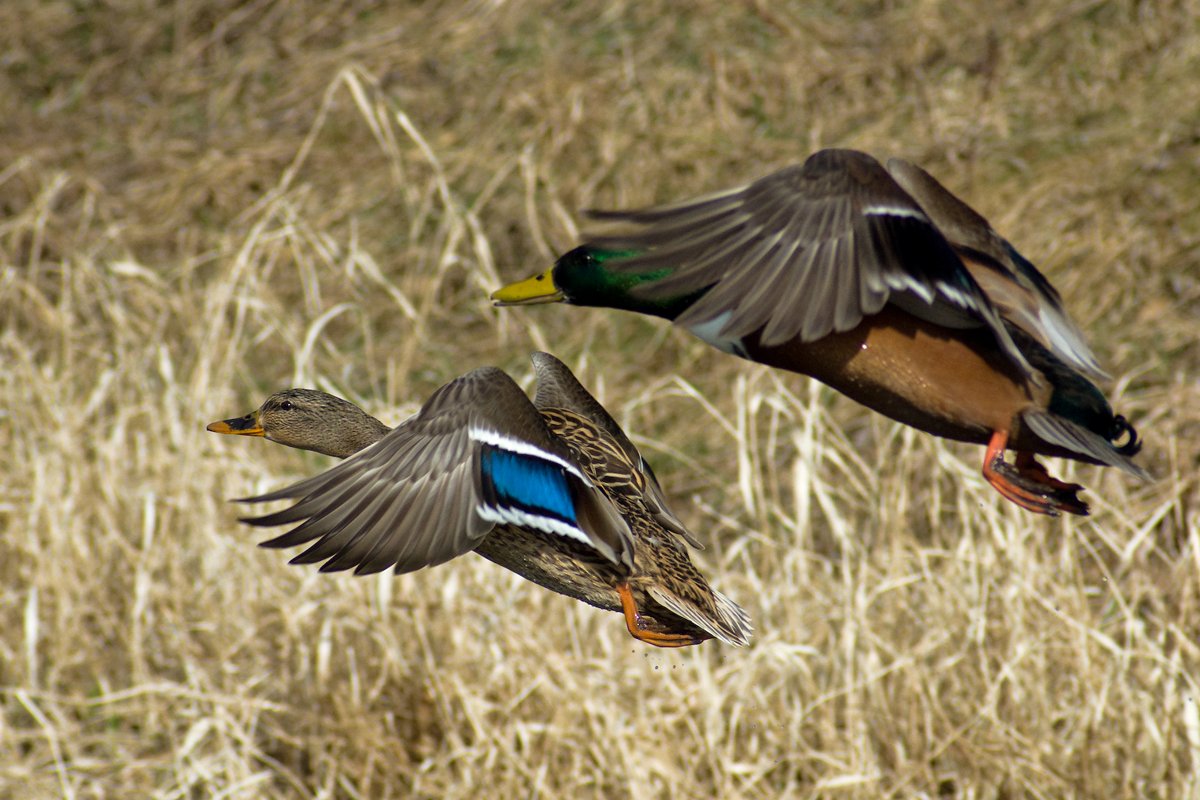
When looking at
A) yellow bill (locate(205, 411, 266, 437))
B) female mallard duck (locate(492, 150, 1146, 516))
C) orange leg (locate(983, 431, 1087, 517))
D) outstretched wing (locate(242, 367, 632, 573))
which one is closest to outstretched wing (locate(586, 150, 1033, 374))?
female mallard duck (locate(492, 150, 1146, 516))

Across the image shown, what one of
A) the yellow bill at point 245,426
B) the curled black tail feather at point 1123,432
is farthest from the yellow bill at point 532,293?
the curled black tail feather at point 1123,432

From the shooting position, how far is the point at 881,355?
218cm

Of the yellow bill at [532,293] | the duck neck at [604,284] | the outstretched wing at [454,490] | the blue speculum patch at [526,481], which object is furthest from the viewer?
the yellow bill at [532,293]

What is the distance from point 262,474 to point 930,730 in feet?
6.18

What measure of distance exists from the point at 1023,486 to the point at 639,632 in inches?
22.2

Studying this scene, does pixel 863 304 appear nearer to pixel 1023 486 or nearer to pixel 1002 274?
pixel 1023 486

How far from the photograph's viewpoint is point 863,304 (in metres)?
1.94

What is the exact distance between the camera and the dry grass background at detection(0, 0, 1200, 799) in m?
3.73

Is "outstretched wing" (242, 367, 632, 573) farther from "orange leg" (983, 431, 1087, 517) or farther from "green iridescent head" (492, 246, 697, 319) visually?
"orange leg" (983, 431, 1087, 517)

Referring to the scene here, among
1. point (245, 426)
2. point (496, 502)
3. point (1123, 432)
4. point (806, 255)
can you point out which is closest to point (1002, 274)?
point (1123, 432)

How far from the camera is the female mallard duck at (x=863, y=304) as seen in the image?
6.45ft

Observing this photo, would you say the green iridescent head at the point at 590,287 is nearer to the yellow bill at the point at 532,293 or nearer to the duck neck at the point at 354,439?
the yellow bill at the point at 532,293

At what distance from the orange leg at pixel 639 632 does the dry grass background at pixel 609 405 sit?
1581 millimetres

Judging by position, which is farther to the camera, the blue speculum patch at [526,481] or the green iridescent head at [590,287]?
the green iridescent head at [590,287]
